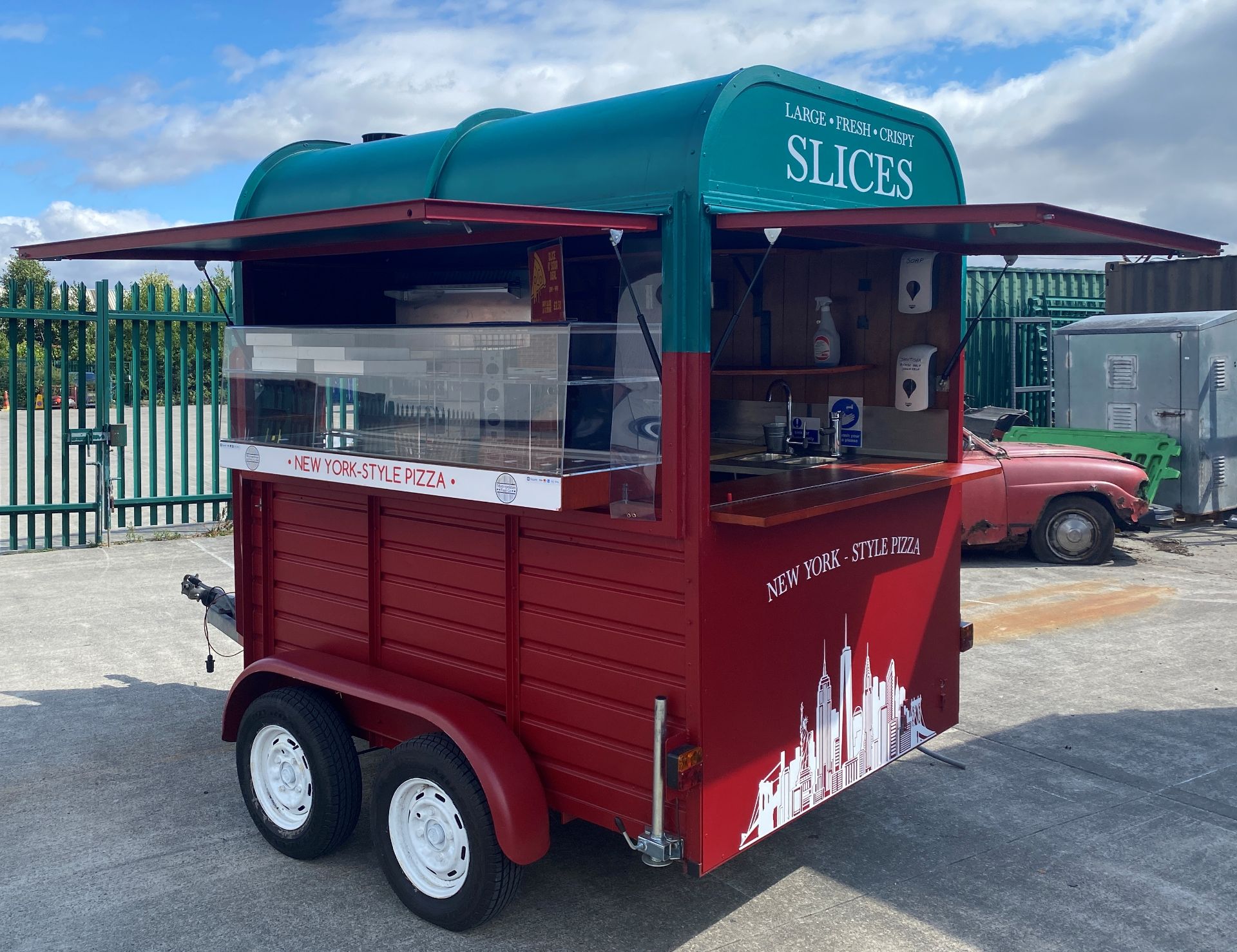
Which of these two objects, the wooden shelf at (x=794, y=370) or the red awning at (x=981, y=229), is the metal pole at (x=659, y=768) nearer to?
the red awning at (x=981, y=229)

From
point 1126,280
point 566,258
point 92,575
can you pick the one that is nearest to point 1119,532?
point 1126,280

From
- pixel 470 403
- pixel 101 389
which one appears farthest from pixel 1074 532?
pixel 101 389

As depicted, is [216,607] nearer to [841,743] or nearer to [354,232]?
[354,232]

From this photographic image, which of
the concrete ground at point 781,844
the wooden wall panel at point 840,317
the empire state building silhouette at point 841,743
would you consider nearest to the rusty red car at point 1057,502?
the concrete ground at point 781,844

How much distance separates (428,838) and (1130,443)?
10.2m

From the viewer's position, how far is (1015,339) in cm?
1686

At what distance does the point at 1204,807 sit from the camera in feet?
16.9

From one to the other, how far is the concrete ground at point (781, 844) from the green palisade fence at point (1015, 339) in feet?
31.6

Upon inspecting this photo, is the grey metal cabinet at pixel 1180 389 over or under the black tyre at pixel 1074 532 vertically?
over

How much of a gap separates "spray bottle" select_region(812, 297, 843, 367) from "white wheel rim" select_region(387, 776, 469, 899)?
2644 mm

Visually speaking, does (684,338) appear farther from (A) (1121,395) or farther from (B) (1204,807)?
(A) (1121,395)

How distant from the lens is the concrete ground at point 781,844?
407cm

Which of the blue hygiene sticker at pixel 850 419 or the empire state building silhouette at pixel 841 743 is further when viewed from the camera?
the blue hygiene sticker at pixel 850 419

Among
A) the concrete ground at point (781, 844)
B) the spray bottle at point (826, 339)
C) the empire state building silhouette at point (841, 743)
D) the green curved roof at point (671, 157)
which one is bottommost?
A: the concrete ground at point (781, 844)
